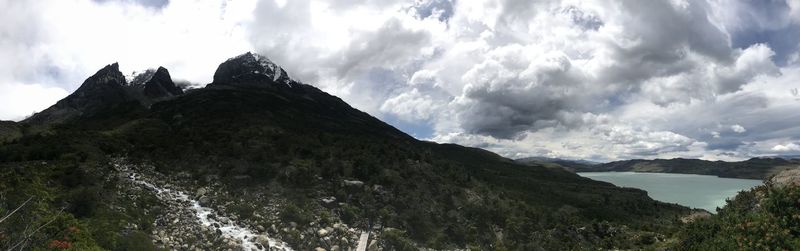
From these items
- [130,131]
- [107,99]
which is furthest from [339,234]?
[107,99]

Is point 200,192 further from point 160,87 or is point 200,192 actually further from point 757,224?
point 160,87

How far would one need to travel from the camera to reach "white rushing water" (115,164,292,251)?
26.3 m

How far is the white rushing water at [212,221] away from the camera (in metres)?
26.3

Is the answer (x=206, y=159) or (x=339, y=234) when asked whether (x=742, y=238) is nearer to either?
(x=339, y=234)

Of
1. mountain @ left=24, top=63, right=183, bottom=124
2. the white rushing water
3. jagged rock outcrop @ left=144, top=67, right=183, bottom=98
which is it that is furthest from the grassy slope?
jagged rock outcrop @ left=144, top=67, right=183, bottom=98

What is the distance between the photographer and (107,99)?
533ft

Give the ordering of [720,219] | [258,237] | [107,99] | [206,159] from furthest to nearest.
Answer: [107,99] < [206,159] < [720,219] < [258,237]

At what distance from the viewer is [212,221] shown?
2859 centimetres

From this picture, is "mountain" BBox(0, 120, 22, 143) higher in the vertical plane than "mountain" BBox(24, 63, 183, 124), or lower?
lower

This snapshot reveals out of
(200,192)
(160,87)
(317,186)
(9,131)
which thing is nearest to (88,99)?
(160,87)

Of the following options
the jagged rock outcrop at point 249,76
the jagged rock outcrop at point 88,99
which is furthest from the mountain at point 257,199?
the jagged rock outcrop at point 249,76

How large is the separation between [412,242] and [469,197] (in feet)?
49.6

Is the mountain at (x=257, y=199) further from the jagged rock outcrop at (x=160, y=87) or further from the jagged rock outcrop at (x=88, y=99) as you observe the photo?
the jagged rock outcrop at (x=160, y=87)

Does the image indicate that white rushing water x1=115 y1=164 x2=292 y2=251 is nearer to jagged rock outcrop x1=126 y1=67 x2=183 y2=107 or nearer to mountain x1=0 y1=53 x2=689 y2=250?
mountain x1=0 y1=53 x2=689 y2=250
